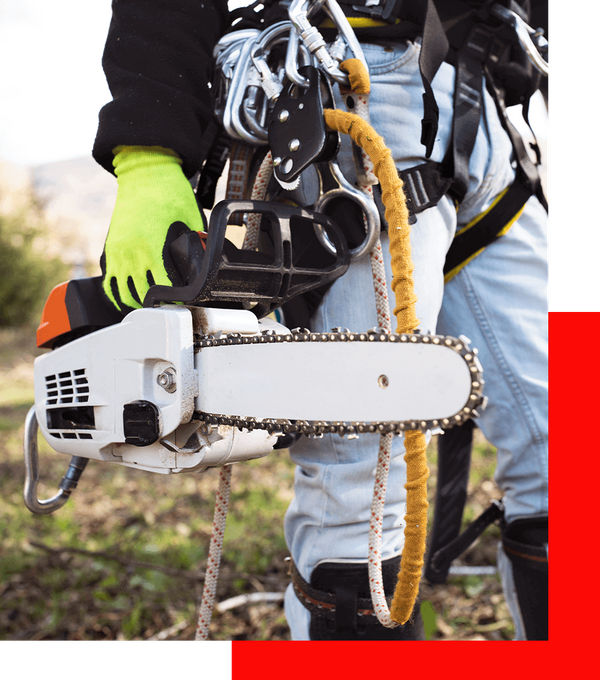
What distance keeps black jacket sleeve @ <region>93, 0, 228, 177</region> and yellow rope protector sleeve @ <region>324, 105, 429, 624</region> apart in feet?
0.92

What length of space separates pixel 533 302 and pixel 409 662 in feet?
2.11

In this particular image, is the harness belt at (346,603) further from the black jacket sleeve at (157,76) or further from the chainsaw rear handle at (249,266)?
the black jacket sleeve at (157,76)

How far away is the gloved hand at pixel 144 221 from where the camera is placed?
0.67m

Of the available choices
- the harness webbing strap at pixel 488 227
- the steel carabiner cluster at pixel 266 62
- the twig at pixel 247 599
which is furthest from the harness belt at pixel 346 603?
the twig at pixel 247 599

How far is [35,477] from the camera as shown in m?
0.90

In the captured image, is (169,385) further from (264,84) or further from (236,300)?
(264,84)

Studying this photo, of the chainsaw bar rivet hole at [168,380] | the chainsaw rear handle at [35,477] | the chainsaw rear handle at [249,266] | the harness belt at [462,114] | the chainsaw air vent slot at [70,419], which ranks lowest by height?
the chainsaw rear handle at [35,477]

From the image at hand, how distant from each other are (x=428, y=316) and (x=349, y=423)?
286 mm

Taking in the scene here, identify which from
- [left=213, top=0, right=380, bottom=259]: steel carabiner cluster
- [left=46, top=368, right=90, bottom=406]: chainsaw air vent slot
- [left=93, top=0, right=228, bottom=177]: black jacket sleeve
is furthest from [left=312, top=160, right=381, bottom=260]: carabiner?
[left=46, top=368, right=90, bottom=406]: chainsaw air vent slot

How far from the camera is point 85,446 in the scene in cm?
74

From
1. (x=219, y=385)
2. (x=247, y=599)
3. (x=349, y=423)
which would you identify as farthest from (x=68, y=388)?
(x=247, y=599)

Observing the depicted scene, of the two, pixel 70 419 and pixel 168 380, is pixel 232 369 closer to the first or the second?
pixel 168 380

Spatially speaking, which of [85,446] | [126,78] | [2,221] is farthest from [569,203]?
[2,221]

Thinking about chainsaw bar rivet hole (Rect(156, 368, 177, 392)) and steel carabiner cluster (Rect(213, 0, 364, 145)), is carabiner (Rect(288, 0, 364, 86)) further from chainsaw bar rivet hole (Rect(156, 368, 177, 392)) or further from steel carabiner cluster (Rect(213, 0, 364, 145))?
chainsaw bar rivet hole (Rect(156, 368, 177, 392))
